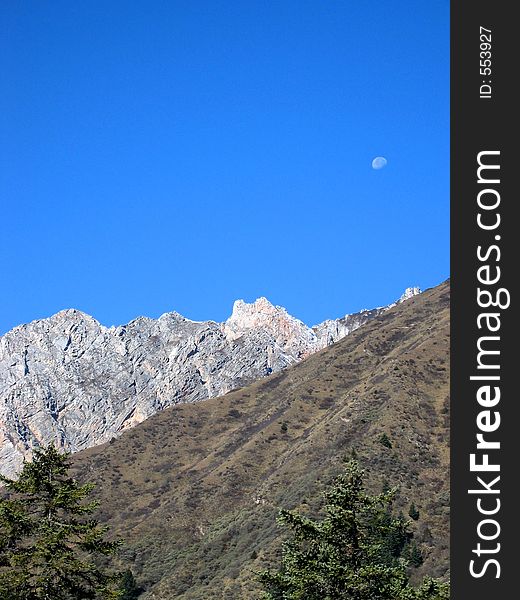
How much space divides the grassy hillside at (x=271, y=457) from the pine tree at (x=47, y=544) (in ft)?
162

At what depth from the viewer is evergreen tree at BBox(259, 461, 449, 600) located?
1684cm

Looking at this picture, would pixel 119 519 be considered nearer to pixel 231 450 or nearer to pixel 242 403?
pixel 231 450

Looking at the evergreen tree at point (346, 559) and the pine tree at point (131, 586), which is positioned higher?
the pine tree at point (131, 586)

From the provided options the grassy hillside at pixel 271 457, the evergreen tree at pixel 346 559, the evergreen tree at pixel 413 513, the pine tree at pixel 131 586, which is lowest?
the evergreen tree at pixel 346 559

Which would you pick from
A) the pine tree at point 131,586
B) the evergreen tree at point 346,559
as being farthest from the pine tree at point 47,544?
the pine tree at point 131,586

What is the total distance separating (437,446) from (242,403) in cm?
7506

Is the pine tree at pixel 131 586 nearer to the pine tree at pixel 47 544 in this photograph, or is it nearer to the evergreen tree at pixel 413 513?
the evergreen tree at pixel 413 513

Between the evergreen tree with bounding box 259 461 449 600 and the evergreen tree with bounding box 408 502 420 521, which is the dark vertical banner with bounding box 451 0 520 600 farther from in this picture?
the evergreen tree with bounding box 408 502 420 521

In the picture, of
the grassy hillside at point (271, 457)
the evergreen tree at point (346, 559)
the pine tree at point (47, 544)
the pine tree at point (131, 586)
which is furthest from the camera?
the grassy hillside at point (271, 457)

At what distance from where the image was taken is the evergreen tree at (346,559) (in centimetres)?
1684

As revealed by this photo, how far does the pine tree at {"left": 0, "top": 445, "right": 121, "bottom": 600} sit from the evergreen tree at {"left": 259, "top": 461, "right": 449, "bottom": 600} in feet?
17.3

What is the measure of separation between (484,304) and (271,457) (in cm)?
11531

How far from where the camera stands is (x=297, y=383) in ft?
521

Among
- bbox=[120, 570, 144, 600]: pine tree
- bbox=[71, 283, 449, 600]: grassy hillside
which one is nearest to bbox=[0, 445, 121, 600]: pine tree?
bbox=[71, 283, 449, 600]: grassy hillside
